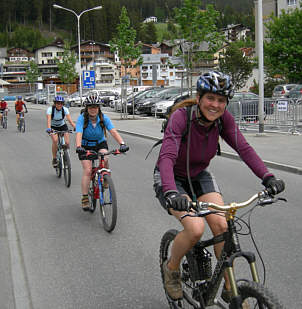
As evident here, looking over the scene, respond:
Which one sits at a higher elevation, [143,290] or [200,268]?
[200,268]

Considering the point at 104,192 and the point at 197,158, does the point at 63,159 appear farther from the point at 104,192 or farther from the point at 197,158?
the point at 197,158

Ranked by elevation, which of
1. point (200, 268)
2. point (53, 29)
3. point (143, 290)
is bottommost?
point (143, 290)

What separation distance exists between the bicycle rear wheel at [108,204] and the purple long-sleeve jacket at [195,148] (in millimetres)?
2646

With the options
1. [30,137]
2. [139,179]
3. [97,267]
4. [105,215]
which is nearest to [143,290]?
[97,267]

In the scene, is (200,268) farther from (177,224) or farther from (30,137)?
(30,137)

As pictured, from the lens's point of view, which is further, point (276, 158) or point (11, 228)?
point (276, 158)

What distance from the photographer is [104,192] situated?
21.3 ft

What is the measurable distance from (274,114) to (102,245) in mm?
13948

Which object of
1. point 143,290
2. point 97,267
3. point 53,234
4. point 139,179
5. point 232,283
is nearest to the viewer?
point 232,283

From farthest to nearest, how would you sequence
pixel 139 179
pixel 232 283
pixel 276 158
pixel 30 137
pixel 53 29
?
pixel 53 29 → pixel 30 137 → pixel 276 158 → pixel 139 179 → pixel 232 283

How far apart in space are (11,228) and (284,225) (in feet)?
11.5

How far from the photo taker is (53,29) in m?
187

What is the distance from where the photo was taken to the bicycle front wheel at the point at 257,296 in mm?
2549

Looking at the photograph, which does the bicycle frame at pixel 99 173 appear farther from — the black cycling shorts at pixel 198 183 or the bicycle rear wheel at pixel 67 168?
the black cycling shorts at pixel 198 183
